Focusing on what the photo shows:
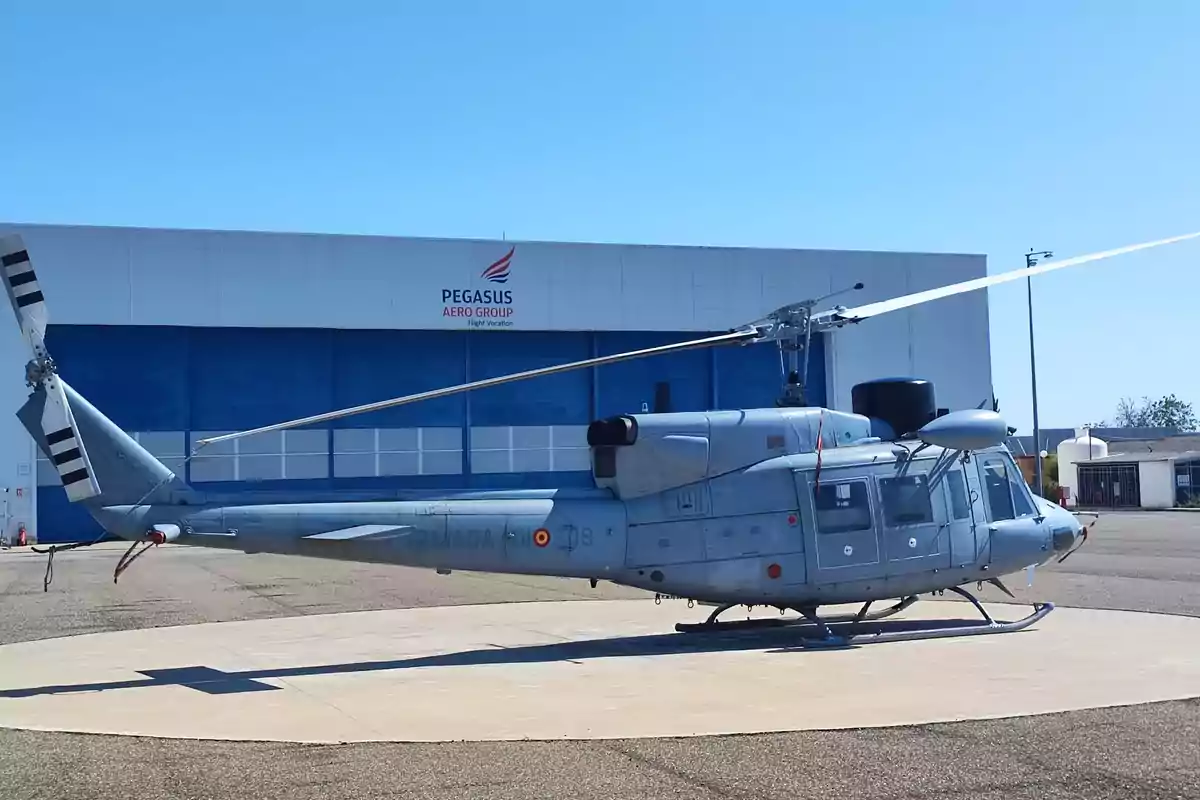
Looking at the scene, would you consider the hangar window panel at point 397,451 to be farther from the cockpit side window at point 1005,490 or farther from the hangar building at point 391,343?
the cockpit side window at point 1005,490

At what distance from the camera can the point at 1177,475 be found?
62.9 m

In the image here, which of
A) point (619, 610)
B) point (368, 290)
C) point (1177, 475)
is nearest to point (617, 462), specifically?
point (619, 610)

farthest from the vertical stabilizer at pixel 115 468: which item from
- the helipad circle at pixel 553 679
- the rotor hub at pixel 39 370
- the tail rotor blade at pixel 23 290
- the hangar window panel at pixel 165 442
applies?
the hangar window panel at pixel 165 442

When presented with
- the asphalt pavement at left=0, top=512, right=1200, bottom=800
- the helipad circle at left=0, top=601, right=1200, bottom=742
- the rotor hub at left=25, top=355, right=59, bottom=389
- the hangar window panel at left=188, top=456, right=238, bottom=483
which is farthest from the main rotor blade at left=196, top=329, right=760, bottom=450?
the hangar window panel at left=188, top=456, right=238, bottom=483

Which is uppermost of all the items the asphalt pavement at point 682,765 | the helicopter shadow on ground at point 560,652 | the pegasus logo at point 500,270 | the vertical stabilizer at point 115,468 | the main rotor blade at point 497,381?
the pegasus logo at point 500,270

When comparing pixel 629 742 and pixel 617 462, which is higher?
pixel 617 462

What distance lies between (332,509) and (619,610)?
6.32 meters

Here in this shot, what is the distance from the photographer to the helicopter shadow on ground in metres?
11.1

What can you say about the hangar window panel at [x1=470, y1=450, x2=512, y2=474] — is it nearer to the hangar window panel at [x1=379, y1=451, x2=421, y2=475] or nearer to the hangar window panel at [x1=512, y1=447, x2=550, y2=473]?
the hangar window panel at [x1=512, y1=447, x2=550, y2=473]

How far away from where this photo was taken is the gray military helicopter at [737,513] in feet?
39.9

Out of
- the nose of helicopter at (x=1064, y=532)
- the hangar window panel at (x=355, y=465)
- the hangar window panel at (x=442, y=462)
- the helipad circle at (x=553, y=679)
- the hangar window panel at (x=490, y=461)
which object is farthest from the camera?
the hangar window panel at (x=490, y=461)

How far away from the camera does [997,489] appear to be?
14602 mm

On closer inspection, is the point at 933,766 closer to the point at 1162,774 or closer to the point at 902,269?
the point at 1162,774

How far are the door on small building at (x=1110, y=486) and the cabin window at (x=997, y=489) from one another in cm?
5451
